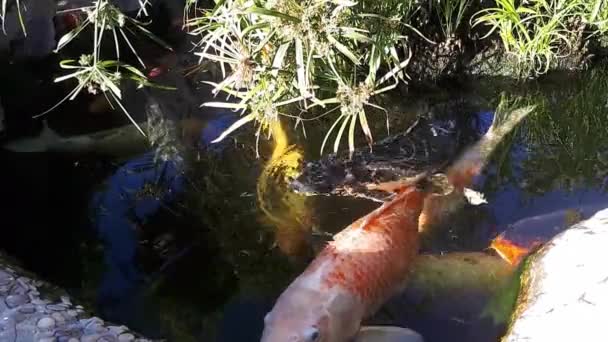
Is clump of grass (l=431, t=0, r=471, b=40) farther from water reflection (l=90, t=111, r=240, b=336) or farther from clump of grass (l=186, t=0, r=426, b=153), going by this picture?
water reflection (l=90, t=111, r=240, b=336)

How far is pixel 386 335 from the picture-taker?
2.57m

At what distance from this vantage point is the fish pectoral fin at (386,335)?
2.56 m

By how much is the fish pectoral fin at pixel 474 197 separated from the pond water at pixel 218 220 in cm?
4

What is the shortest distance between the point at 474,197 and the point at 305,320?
135 centimetres

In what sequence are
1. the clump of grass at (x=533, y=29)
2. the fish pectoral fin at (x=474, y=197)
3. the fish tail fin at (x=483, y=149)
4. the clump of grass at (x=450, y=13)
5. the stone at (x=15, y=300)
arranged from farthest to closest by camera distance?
1. the clump of grass at (x=450, y=13)
2. the clump of grass at (x=533, y=29)
3. the fish tail fin at (x=483, y=149)
4. the fish pectoral fin at (x=474, y=197)
5. the stone at (x=15, y=300)

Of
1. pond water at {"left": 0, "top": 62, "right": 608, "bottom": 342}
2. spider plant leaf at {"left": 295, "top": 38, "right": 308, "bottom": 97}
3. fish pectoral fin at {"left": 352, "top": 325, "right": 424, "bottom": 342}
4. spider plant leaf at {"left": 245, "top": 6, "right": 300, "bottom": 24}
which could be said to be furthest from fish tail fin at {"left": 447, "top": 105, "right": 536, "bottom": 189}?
spider plant leaf at {"left": 245, "top": 6, "right": 300, "bottom": 24}

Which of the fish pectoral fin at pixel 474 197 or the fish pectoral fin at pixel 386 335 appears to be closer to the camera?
the fish pectoral fin at pixel 386 335

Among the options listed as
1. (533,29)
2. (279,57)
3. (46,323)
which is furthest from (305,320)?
(533,29)

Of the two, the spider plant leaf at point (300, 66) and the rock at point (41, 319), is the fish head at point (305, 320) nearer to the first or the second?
the rock at point (41, 319)

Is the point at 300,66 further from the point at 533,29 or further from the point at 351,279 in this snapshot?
the point at 533,29

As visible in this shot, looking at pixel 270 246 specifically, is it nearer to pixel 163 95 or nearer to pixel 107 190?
pixel 107 190

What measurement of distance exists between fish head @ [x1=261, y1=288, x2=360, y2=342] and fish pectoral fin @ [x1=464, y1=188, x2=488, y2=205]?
110 cm

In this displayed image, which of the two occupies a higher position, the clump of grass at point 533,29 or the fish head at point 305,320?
the clump of grass at point 533,29

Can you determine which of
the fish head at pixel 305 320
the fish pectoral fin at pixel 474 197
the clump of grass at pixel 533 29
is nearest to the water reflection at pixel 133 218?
the fish head at pixel 305 320
